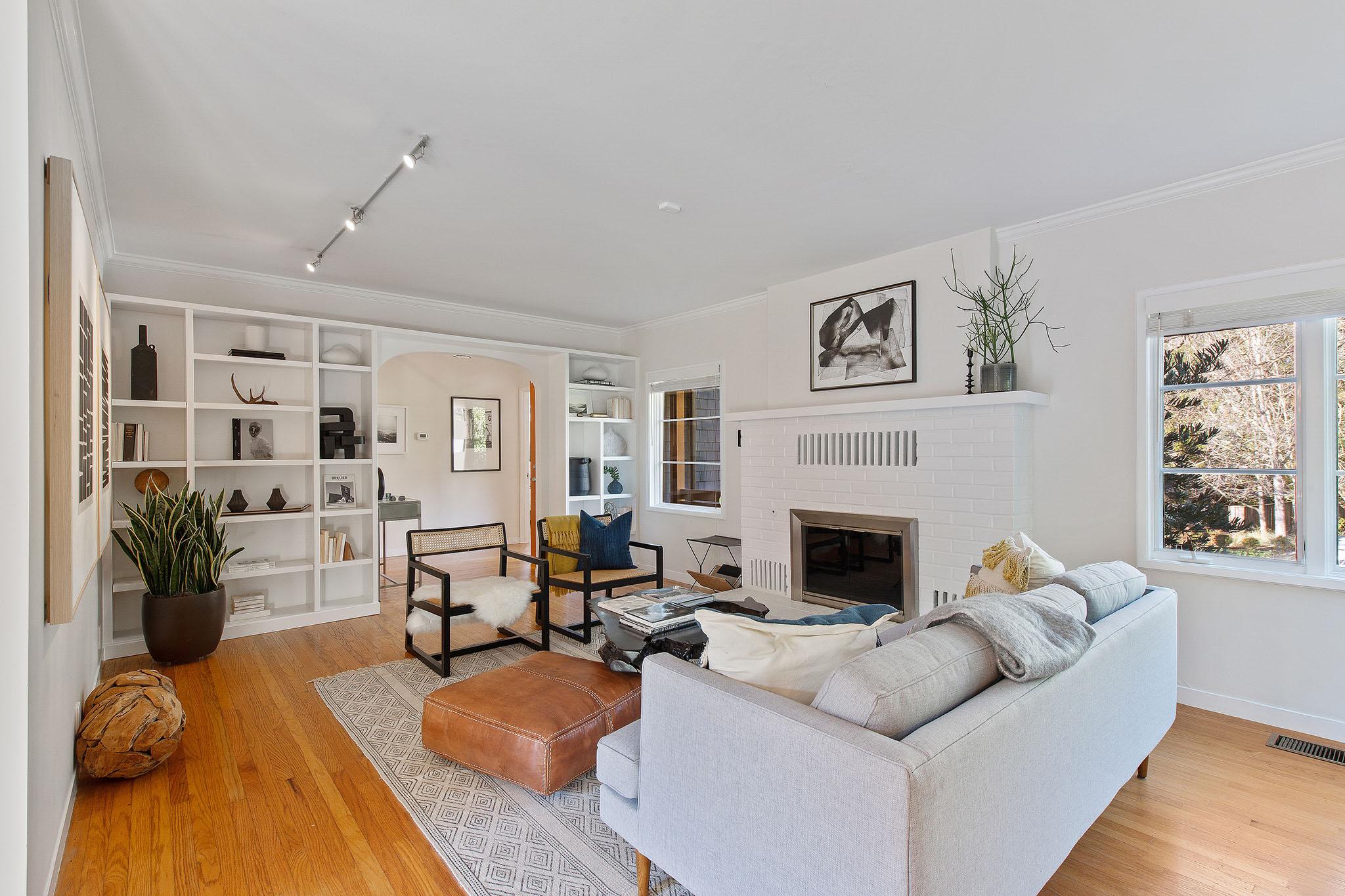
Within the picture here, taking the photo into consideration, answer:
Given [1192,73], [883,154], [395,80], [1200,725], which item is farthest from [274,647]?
[1192,73]

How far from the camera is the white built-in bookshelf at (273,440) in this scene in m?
4.09

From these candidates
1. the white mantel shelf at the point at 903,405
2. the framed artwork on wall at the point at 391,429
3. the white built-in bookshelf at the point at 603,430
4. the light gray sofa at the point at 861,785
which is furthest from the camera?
the framed artwork on wall at the point at 391,429

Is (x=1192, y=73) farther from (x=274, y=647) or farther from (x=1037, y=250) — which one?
(x=274, y=647)

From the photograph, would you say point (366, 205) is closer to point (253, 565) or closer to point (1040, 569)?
point (253, 565)

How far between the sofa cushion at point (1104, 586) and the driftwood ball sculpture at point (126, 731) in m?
3.31

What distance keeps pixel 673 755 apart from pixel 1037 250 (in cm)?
343

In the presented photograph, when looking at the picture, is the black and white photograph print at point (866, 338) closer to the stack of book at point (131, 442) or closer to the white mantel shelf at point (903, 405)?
the white mantel shelf at point (903, 405)

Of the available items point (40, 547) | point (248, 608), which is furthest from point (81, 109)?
point (248, 608)

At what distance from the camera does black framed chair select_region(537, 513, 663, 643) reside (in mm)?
4027

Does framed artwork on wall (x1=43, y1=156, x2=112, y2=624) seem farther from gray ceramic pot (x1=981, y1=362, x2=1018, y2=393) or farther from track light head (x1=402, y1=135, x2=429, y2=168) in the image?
gray ceramic pot (x1=981, y1=362, x2=1018, y2=393)

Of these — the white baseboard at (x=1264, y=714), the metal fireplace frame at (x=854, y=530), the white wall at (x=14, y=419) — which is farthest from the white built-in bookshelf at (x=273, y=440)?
the white baseboard at (x=1264, y=714)

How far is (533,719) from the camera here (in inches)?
89.3

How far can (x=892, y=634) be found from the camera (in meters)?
1.79

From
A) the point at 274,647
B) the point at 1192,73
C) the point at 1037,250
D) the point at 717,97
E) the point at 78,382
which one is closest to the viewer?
the point at 78,382
